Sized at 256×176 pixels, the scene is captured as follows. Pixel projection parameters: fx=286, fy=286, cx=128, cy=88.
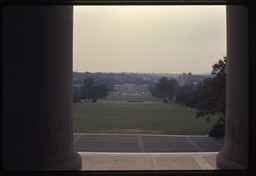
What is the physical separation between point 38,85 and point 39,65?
46cm

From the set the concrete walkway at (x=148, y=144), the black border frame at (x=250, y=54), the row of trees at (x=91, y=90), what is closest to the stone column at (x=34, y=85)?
the black border frame at (x=250, y=54)

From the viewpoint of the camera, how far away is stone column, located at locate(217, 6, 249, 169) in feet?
21.3

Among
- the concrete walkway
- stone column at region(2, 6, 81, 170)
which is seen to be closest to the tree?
the concrete walkway

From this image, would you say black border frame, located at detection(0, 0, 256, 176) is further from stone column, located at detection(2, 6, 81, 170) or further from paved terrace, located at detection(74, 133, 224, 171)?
paved terrace, located at detection(74, 133, 224, 171)

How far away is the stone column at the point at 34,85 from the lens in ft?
20.2

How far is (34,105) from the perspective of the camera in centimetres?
651

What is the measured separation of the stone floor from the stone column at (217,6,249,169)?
567 centimetres

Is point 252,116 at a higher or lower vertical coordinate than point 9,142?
higher

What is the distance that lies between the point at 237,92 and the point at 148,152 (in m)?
10.9

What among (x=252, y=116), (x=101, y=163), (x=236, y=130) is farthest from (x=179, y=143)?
(x=252, y=116)

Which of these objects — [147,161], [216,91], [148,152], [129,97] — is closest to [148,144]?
[148,152]

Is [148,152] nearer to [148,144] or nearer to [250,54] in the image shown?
[148,144]

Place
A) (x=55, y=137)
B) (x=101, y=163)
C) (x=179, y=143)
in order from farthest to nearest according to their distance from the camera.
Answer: (x=179, y=143), (x=101, y=163), (x=55, y=137)

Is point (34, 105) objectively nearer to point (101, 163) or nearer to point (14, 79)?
point (14, 79)
